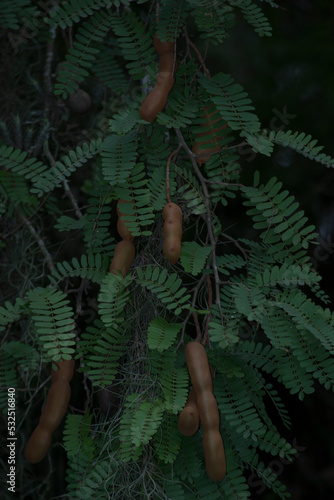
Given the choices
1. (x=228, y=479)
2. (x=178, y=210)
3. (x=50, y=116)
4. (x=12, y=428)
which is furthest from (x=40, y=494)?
(x=50, y=116)

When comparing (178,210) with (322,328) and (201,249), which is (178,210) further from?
(322,328)

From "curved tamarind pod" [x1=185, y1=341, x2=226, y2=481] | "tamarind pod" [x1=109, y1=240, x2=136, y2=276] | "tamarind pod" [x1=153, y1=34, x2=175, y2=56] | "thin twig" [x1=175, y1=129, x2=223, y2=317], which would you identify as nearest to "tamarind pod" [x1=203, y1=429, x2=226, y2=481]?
"curved tamarind pod" [x1=185, y1=341, x2=226, y2=481]

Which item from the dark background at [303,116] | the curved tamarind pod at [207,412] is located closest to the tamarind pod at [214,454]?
the curved tamarind pod at [207,412]

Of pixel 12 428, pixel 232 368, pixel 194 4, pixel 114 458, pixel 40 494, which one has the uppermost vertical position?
pixel 194 4

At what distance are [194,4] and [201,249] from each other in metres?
0.52

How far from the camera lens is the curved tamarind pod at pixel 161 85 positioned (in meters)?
1.20

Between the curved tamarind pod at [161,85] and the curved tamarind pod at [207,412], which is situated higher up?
the curved tamarind pod at [161,85]

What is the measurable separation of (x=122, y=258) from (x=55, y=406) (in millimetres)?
360

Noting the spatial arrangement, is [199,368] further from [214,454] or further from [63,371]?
[63,371]

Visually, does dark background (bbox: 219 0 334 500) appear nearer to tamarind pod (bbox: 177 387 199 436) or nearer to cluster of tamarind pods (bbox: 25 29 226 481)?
cluster of tamarind pods (bbox: 25 29 226 481)

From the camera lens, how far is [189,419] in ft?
3.48

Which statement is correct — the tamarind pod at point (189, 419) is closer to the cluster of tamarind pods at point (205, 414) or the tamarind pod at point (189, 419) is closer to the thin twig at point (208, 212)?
the cluster of tamarind pods at point (205, 414)

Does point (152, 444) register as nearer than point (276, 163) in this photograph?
Yes

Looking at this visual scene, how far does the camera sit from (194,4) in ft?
4.06
